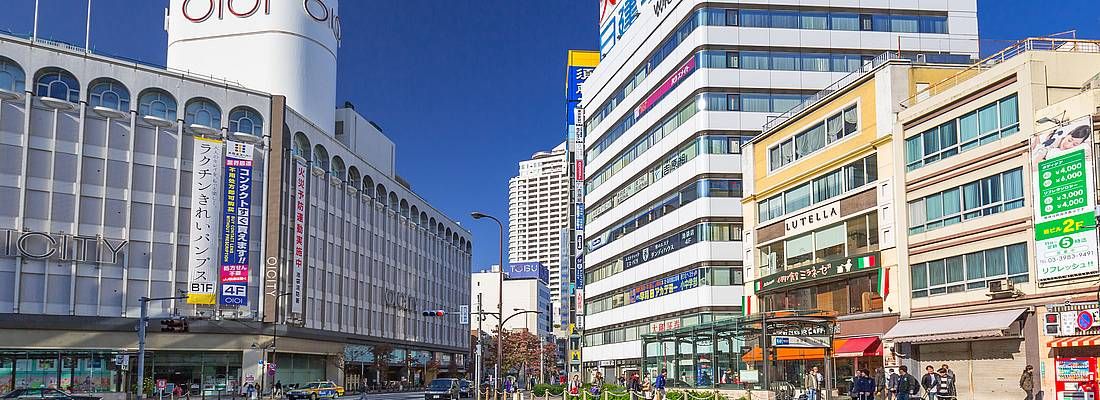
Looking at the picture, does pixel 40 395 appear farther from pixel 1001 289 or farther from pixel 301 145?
pixel 301 145

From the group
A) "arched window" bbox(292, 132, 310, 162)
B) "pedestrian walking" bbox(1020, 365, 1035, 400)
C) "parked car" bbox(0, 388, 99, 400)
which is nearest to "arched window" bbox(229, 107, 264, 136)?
"arched window" bbox(292, 132, 310, 162)

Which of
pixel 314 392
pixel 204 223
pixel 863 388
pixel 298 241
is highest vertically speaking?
pixel 204 223

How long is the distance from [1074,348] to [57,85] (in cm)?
6138

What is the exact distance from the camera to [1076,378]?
2989cm

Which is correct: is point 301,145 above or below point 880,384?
above

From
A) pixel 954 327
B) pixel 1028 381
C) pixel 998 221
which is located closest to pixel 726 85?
pixel 954 327

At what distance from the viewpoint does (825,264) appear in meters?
42.9

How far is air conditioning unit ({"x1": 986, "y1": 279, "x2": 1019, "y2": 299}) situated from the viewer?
3206 cm

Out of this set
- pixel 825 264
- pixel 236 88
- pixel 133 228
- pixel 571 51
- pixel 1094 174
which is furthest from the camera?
pixel 571 51

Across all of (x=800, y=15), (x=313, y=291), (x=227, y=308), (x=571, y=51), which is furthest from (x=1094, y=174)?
(x=571, y=51)

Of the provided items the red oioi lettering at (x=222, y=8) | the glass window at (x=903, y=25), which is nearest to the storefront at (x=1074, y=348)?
the glass window at (x=903, y=25)

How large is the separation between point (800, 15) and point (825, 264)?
1057 inches

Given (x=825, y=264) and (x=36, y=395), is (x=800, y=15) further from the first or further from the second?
(x=36, y=395)

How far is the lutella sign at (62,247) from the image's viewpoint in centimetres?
6488
